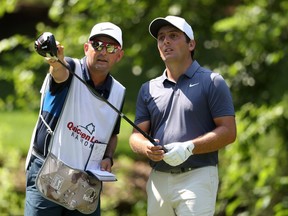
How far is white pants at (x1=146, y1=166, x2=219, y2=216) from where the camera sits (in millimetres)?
5062

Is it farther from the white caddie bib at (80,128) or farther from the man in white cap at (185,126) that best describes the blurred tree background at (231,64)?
the white caddie bib at (80,128)

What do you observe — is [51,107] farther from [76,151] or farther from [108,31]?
[108,31]

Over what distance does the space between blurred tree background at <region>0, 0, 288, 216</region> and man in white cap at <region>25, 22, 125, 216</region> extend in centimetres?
317

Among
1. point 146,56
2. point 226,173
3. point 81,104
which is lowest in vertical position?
point 226,173

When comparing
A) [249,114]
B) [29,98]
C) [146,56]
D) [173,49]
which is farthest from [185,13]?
[173,49]

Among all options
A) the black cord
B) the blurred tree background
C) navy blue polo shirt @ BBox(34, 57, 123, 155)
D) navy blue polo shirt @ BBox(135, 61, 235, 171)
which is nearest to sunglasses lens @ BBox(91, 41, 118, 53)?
navy blue polo shirt @ BBox(34, 57, 123, 155)

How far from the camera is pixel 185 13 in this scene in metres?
8.81

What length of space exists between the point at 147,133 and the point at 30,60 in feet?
13.0

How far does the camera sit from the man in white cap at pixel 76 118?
507cm

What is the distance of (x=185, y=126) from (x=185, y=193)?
37 cm

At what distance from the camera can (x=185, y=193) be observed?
5.09m

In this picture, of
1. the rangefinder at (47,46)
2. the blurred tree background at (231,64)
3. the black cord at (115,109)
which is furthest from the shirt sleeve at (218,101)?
the blurred tree background at (231,64)

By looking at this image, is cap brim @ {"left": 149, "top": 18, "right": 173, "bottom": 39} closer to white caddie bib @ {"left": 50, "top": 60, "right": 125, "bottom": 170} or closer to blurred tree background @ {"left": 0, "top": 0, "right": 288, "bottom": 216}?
white caddie bib @ {"left": 50, "top": 60, "right": 125, "bottom": 170}

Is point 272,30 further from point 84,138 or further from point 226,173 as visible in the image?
point 84,138
